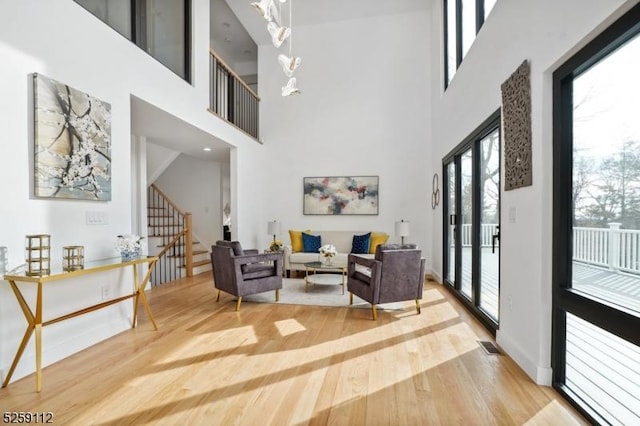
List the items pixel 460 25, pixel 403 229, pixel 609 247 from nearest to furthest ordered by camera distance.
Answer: pixel 609 247
pixel 460 25
pixel 403 229

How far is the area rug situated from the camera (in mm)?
4000

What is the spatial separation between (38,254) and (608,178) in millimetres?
3836

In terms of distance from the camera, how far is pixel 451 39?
16.3 feet

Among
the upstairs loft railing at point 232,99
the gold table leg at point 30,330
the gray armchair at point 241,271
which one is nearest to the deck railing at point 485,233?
the gray armchair at point 241,271

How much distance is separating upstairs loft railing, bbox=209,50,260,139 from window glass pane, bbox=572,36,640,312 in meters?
4.67

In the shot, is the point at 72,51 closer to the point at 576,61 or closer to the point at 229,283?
the point at 229,283

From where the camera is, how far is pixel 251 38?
709 cm

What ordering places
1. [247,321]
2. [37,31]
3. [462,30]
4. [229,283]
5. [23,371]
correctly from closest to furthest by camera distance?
[23,371] < [37,31] < [247,321] < [229,283] < [462,30]

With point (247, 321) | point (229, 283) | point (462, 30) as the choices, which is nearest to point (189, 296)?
point (229, 283)

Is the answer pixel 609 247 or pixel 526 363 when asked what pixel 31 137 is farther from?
pixel 526 363

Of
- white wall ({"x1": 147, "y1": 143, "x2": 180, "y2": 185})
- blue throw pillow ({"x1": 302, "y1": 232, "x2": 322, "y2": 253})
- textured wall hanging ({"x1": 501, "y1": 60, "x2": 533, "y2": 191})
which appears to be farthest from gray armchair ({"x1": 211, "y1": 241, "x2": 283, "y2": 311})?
textured wall hanging ({"x1": 501, "y1": 60, "x2": 533, "y2": 191})

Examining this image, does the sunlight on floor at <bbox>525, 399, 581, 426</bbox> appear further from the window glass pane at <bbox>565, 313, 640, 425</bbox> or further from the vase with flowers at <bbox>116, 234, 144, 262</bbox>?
the vase with flowers at <bbox>116, 234, 144, 262</bbox>

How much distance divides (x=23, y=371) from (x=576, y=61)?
430 centimetres

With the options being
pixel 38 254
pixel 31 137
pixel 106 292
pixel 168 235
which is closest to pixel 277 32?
pixel 31 137
